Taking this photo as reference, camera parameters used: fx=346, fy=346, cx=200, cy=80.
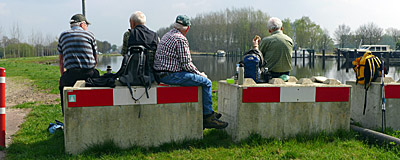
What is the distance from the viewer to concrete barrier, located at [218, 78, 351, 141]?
4.79m

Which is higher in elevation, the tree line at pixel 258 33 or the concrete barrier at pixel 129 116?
the tree line at pixel 258 33

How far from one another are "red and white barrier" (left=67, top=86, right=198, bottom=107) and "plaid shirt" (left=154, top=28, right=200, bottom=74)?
0.95ft

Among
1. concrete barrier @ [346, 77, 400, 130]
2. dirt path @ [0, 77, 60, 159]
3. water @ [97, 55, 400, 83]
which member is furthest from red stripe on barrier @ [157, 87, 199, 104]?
water @ [97, 55, 400, 83]

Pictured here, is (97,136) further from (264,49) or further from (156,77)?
(264,49)

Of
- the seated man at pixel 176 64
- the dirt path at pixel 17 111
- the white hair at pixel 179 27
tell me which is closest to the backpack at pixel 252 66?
Result: the seated man at pixel 176 64

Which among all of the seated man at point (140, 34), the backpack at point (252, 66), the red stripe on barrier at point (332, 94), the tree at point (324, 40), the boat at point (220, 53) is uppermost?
the tree at point (324, 40)

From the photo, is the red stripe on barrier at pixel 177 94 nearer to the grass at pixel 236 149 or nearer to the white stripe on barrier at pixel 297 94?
the grass at pixel 236 149

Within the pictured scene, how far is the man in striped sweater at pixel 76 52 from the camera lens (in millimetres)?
5066

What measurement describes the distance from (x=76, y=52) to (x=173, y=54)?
4.92 ft

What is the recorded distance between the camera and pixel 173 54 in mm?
4746

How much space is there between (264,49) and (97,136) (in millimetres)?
3114

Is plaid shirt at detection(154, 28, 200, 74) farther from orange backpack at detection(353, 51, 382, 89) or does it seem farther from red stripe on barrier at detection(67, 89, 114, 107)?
orange backpack at detection(353, 51, 382, 89)

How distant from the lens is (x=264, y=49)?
19.6 ft

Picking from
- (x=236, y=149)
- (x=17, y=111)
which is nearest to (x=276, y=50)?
(x=236, y=149)
